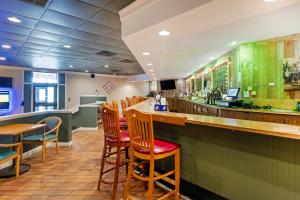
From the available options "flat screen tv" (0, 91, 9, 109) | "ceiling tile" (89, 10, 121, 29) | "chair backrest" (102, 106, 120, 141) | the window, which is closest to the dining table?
"chair backrest" (102, 106, 120, 141)

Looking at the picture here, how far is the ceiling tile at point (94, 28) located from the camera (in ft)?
12.0

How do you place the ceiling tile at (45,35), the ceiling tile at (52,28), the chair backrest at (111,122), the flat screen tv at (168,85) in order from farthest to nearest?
the flat screen tv at (168,85) → the ceiling tile at (45,35) → the ceiling tile at (52,28) → the chair backrest at (111,122)

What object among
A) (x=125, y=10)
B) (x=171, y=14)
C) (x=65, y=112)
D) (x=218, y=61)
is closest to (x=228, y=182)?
(x=171, y=14)

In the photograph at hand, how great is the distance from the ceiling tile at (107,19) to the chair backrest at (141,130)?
6.69 ft

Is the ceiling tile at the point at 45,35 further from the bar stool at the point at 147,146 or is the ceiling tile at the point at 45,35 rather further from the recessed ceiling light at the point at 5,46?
the bar stool at the point at 147,146

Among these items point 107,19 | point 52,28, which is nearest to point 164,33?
point 107,19

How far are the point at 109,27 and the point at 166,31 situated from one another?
145cm

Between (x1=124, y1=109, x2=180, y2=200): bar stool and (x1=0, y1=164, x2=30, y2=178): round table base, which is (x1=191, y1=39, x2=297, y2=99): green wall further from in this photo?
(x1=0, y1=164, x2=30, y2=178): round table base

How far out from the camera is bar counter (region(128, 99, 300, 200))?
4.92 feet

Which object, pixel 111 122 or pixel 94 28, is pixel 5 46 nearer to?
pixel 94 28

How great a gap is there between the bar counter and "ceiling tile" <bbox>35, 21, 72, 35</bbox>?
2.98 meters

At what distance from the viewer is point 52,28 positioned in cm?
383

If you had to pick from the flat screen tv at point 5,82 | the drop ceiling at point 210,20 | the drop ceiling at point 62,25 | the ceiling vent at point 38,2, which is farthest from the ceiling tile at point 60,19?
the flat screen tv at point 5,82

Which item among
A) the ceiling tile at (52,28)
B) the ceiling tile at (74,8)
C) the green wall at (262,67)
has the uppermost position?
the ceiling tile at (52,28)
